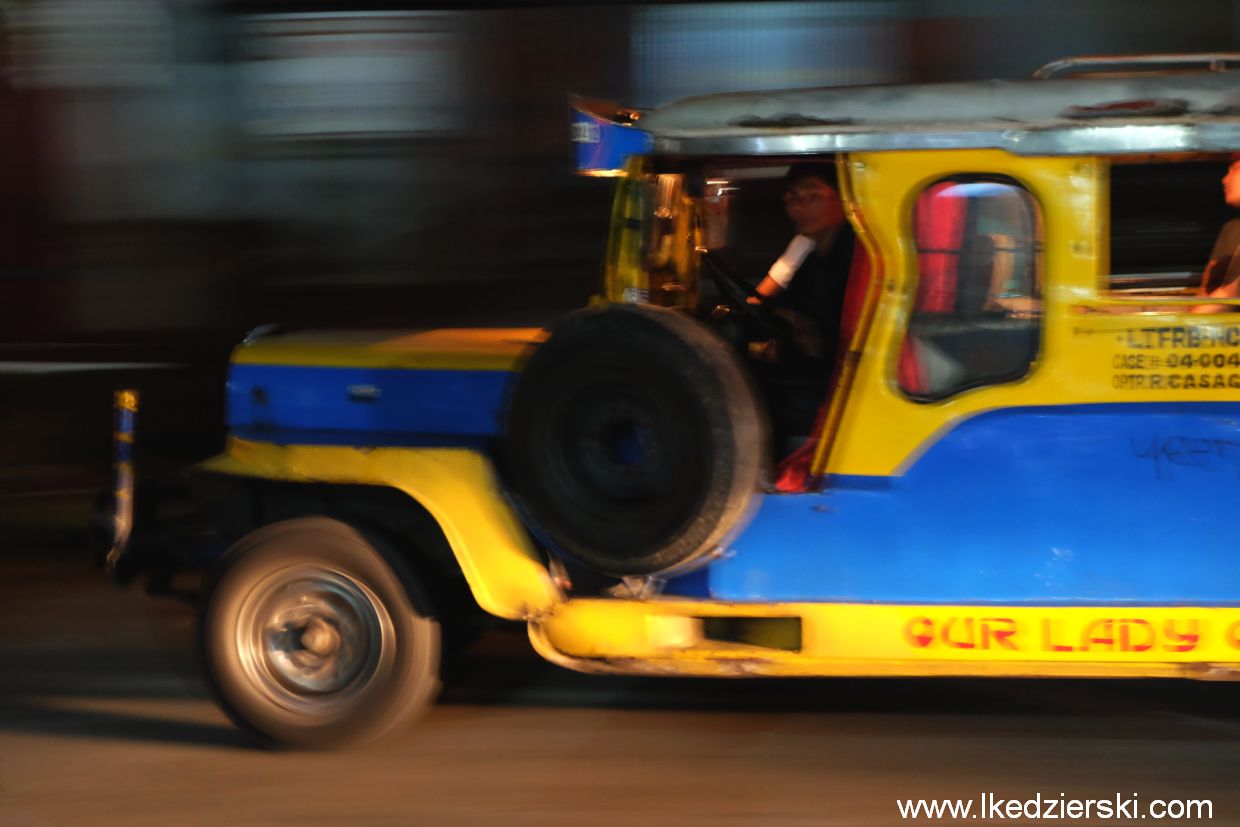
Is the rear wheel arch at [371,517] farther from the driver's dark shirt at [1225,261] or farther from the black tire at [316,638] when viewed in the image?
the driver's dark shirt at [1225,261]

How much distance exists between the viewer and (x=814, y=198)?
4.96 m

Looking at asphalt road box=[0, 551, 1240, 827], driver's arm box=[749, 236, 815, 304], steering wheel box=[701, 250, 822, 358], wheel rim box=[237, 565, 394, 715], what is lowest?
asphalt road box=[0, 551, 1240, 827]

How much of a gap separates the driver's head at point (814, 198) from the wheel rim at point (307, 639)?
1933 mm

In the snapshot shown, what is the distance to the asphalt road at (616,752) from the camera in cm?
445

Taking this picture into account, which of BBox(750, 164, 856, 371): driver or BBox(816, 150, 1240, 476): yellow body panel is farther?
BBox(750, 164, 856, 371): driver

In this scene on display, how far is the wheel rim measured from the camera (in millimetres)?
4949

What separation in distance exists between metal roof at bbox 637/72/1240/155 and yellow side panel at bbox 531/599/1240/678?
135 centimetres

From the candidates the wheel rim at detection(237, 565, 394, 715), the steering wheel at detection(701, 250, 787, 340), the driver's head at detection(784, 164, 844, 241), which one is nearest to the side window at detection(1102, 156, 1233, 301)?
the driver's head at detection(784, 164, 844, 241)

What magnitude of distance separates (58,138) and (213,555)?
236 inches

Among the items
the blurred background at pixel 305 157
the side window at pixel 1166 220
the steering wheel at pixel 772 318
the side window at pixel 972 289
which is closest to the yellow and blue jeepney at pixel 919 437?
the side window at pixel 972 289

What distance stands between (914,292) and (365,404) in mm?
1824

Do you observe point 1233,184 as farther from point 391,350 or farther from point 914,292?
point 391,350

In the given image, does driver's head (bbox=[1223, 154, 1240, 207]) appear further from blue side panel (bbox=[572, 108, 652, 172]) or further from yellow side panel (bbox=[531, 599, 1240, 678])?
blue side panel (bbox=[572, 108, 652, 172])

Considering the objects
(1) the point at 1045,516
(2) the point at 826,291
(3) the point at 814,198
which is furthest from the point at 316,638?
(1) the point at 1045,516
